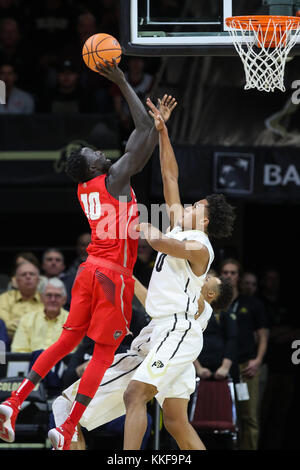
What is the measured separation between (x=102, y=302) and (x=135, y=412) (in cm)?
89

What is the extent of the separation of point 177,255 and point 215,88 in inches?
245

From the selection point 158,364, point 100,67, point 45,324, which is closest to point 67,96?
point 45,324

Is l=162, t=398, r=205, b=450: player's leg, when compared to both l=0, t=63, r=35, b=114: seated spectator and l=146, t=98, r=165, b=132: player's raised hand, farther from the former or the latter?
l=0, t=63, r=35, b=114: seated spectator

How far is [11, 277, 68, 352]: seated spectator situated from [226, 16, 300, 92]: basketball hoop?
343 cm

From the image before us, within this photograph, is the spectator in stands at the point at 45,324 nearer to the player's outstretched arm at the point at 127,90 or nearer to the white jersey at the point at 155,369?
the white jersey at the point at 155,369

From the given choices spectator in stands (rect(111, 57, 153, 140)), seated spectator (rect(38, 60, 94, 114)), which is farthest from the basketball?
seated spectator (rect(38, 60, 94, 114))

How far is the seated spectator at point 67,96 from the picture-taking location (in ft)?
40.6

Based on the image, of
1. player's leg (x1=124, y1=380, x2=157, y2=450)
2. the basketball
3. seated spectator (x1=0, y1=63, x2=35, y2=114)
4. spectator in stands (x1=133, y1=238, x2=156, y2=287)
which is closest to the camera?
player's leg (x1=124, y1=380, x2=157, y2=450)

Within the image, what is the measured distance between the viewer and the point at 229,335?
392 inches

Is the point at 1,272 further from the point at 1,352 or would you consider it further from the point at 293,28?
the point at 293,28

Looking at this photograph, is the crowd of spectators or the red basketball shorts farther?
the crowd of spectators

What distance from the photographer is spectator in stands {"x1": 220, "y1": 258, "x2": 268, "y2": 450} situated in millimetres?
10312

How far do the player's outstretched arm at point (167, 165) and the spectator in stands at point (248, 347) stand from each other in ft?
10.5

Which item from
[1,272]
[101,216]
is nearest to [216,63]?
[1,272]
